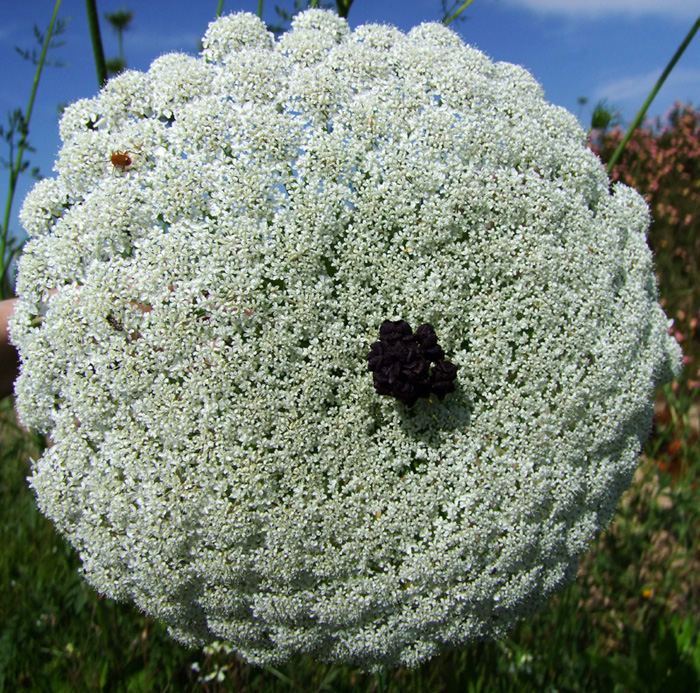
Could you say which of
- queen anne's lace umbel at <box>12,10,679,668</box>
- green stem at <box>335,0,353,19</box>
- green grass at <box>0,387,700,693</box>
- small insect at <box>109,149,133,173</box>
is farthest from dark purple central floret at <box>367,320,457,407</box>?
green stem at <box>335,0,353,19</box>

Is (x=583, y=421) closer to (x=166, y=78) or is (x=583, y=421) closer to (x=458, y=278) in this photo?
(x=458, y=278)

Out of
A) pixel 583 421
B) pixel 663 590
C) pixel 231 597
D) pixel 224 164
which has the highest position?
pixel 224 164

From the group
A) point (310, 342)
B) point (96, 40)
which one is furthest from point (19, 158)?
point (310, 342)

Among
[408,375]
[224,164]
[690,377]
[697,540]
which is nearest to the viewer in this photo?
[408,375]

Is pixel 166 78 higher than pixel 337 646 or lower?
higher

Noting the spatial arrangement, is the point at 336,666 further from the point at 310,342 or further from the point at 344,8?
the point at 344,8

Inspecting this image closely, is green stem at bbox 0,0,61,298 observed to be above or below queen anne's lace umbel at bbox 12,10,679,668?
above

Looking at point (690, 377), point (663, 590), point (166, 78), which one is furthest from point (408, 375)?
point (690, 377)

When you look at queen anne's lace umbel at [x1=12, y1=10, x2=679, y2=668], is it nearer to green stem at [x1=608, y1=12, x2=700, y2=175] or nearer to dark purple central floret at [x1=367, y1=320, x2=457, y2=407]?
dark purple central floret at [x1=367, y1=320, x2=457, y2=407]
